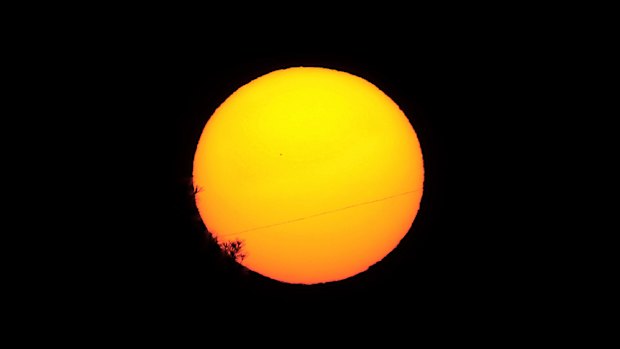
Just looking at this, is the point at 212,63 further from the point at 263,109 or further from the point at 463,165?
the point at 463,165

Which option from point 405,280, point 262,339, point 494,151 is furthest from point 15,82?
point 494,151

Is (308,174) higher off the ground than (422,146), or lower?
lower

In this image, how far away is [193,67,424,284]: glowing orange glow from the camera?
282 centimetres

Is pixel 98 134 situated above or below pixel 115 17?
below

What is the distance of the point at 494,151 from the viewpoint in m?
3.56

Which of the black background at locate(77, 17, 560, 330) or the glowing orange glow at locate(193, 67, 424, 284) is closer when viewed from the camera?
the glowing orange glow at locate(193, 67, 424, 284)

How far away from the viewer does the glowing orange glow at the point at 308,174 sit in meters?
2.82

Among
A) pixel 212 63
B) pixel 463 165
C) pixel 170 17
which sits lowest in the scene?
pixel 463 165

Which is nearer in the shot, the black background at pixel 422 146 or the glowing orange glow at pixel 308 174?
the glowing orange glow at pixel 308 174

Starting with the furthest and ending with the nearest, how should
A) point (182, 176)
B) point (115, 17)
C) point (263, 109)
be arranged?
point (115, 17) < point (182, 176) < point (263, 109)

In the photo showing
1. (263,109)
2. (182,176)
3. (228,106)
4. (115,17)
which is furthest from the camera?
(115,17)

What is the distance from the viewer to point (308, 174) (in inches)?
111

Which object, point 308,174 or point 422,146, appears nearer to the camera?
point 308,174

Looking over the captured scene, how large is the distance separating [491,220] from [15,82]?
353 cm
